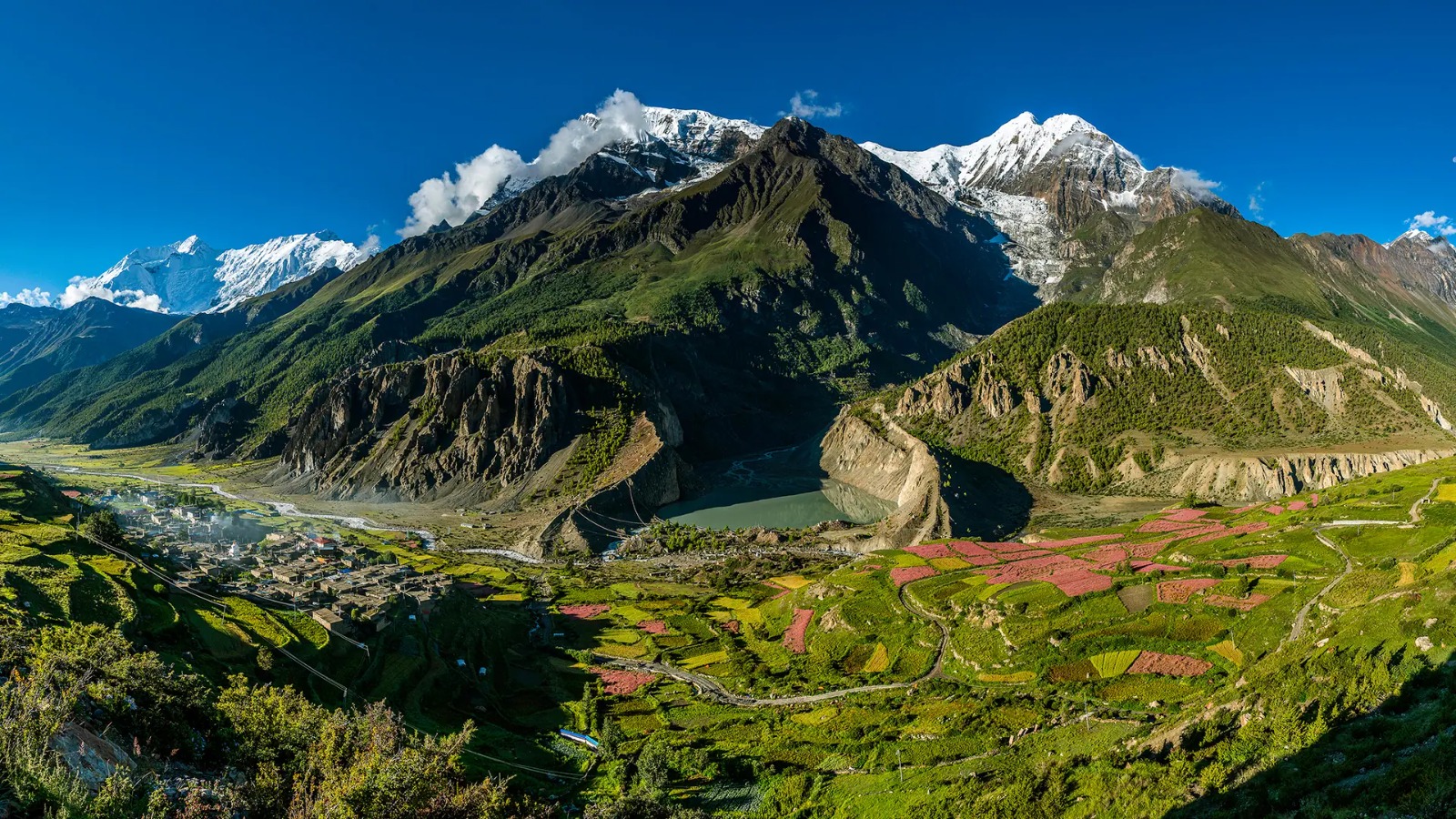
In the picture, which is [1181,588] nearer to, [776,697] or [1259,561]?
[1259,561]

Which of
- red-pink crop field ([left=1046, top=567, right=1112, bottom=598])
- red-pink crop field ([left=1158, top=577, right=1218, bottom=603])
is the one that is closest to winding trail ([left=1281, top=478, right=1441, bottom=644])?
red-pink crop field ([left=1158, top=577, right=1218, bottom=603])

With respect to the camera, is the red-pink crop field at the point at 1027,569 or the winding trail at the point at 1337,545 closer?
the winding trail at the point at 1337,545

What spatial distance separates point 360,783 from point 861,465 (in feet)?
569

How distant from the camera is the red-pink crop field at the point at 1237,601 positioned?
54594 millimetres

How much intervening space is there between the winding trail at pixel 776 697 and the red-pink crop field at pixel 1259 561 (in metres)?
25.3

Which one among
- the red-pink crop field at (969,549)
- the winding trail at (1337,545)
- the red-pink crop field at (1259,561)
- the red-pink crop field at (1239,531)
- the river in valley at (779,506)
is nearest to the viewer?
the winding trail at (1337,545)

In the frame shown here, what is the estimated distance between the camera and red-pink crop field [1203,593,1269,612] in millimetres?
54594

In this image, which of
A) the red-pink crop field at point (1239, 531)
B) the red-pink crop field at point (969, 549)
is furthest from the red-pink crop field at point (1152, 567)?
the red-pink crop field at point (969, 549)

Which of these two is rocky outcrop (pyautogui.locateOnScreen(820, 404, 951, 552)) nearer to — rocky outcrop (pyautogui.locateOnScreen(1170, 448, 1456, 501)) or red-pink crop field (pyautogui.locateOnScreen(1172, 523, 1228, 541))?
red-pink crop field (pyautogui.locateOnScreen(1172, 523, 1228, 541))

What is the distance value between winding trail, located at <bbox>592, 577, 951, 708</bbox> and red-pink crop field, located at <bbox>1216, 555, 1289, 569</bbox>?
25302 mm

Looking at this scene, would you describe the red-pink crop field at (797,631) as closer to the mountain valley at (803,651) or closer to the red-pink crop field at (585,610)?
the mountain valley at (803,651)

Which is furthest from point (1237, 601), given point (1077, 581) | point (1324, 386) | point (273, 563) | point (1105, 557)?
point (1324, 386)

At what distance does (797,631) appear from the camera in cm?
7856

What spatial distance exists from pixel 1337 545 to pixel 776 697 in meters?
50.1
